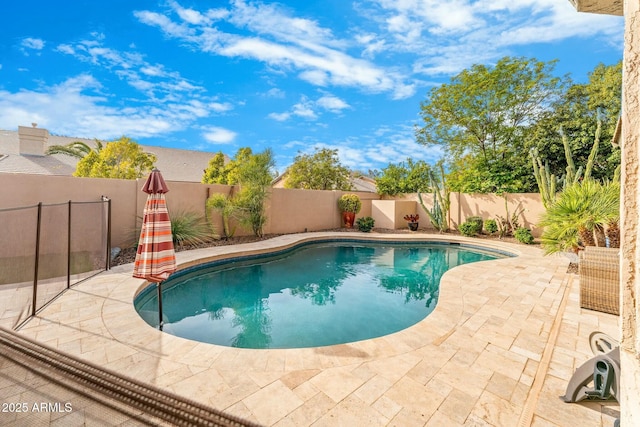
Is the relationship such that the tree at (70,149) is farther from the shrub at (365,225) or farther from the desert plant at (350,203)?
the shrub at (365,225)

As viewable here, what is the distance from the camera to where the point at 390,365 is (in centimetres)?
269

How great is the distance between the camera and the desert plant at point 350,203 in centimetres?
1355

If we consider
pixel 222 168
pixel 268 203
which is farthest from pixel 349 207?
pixel 222 168

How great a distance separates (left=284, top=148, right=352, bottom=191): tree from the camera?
60.7ft

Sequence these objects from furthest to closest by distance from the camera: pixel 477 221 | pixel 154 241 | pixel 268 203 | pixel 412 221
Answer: pixel 412 221, pixel 477 221, pixel 268 203, pixel 154 241

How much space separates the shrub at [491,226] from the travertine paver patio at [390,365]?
7692 millimetres

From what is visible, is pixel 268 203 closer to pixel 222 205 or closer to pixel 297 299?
pixel 222 205

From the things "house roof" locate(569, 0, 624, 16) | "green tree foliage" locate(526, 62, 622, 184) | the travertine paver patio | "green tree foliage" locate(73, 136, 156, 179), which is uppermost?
"green tree foliage" locate(526, 62, 622, 184)

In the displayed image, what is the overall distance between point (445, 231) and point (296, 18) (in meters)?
10.2

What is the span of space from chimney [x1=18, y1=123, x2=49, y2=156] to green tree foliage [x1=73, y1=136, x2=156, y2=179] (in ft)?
6.06

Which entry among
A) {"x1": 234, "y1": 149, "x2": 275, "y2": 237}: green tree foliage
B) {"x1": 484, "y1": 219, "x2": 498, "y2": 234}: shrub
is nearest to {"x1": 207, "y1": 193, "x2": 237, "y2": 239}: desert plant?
{"x1": 234, "y1": 149, "x2": 275, "y2": 237}: green tree foliage

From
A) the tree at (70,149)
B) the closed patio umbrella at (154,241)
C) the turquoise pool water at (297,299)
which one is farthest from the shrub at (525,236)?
the tree at (70,149)

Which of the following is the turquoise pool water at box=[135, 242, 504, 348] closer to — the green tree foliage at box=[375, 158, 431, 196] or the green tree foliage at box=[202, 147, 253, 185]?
the green tree foliage at box=[375, 158, 431, 196]

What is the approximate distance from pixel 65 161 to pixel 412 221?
1830 centimetres
